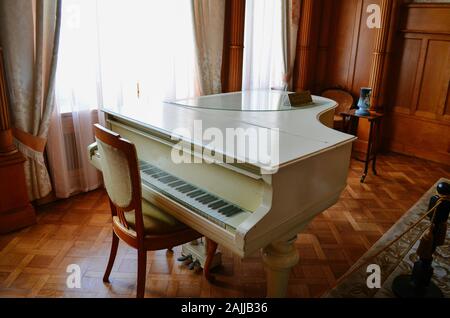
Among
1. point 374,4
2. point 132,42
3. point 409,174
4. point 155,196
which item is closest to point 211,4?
point 132,42

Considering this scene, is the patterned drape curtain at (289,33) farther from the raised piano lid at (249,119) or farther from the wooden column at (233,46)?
the raised piano lid at (249,119)

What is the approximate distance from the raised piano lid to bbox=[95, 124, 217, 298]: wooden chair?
0.24 meters

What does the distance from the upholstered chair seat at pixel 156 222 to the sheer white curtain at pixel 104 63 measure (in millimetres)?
1079

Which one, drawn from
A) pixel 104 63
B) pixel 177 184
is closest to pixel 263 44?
pixel 104 63

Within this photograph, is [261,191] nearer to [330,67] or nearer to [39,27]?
[39,27]

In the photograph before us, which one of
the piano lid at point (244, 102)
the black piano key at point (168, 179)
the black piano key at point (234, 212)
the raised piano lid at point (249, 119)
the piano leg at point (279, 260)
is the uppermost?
the piano lid at point (244, 102)

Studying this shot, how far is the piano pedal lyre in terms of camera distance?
83.7 inches

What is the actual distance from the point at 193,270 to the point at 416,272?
1.20 meters

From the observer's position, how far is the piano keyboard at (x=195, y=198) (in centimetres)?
144

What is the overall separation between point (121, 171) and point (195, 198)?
34 centimetres

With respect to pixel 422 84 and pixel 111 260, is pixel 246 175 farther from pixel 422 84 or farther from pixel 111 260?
pixel 422 84

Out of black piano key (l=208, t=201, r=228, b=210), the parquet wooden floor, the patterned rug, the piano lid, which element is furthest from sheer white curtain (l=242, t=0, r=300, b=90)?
black piano key (l=208, t=201, r=228, b=210)

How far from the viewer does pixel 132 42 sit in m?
3.02

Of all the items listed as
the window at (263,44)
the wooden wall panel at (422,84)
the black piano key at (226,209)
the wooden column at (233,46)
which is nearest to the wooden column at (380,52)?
the wooden wall panel at (422,84)
